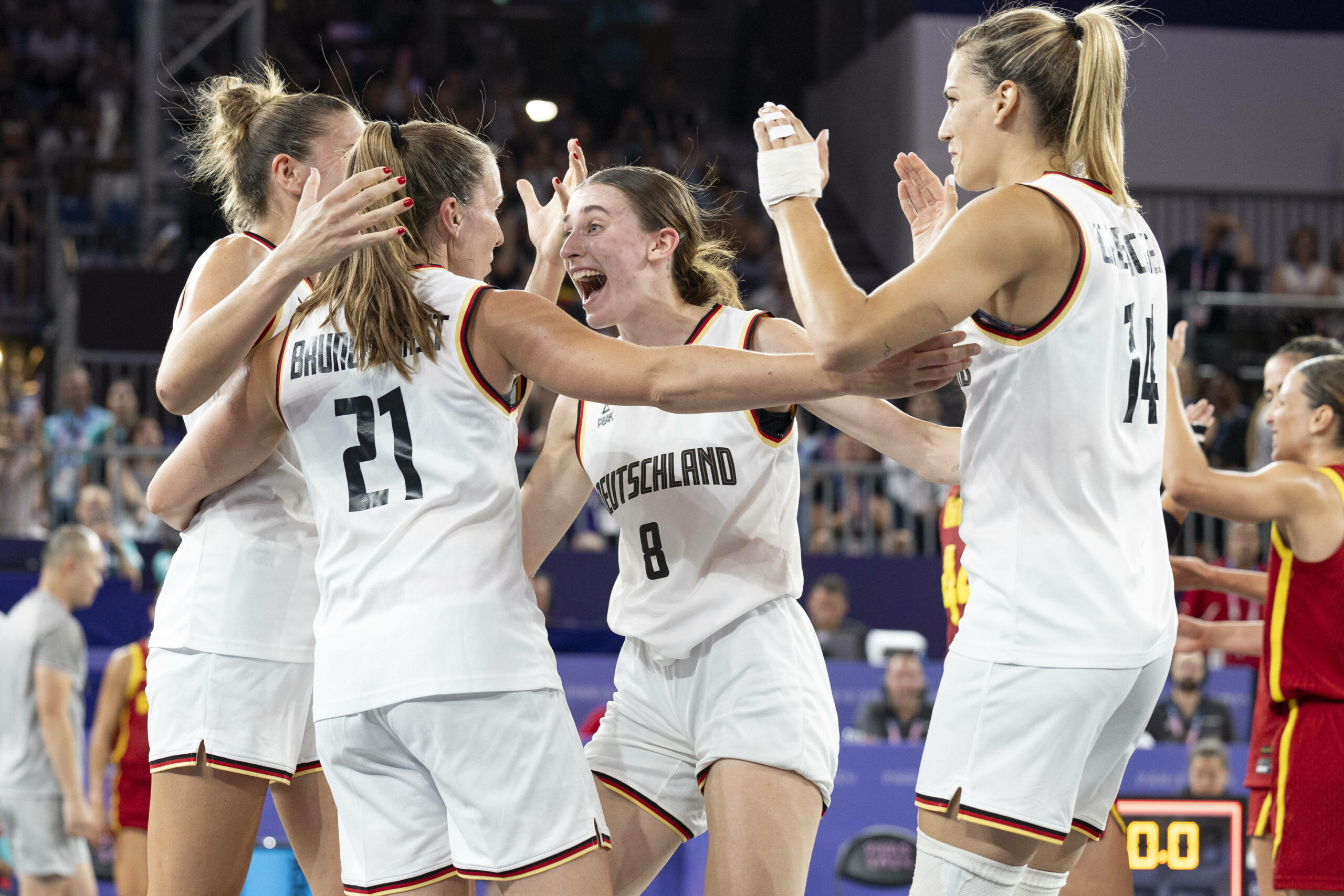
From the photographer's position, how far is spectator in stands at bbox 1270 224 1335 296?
44.4 feet

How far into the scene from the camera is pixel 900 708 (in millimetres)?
8328

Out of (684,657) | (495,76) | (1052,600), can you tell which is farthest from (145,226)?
(1052,600)

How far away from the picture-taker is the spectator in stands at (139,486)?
1033 centimetres

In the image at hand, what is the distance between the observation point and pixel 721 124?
20.2 m

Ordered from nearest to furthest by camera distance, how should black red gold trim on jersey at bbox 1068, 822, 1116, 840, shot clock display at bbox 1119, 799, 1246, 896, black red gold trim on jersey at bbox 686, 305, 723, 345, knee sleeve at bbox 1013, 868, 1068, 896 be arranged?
knee sleeve at bbox 1013, 868, 1068, 896 < black red gold trim on jersey at bbox 1068, 822, 1116, 840 < black red gold trim on jersey at bbox 686, 305, 723, 345 < shot clock display at bbox 1119, 799, 1246, 896

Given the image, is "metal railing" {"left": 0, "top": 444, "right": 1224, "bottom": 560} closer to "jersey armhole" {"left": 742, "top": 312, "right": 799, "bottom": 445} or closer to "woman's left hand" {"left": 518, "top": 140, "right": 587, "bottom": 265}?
"woman's left hand" {"left": 518, "top": 140, "right": 587, "bottom": 265}

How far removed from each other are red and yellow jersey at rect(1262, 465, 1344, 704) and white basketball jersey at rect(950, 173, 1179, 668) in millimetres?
1889

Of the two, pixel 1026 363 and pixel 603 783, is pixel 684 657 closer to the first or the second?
pixel 603 783

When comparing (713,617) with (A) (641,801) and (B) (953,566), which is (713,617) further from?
(B) (953,566)

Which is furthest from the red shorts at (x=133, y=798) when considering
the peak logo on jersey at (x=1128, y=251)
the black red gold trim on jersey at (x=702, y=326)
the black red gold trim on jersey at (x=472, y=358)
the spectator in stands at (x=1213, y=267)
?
the spectator in stands at (x=1213, y=267)

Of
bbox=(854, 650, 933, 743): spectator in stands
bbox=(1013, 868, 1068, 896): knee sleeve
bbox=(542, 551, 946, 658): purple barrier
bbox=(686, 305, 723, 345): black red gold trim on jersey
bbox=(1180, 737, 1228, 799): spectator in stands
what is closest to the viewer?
bbox=(1013, 868, 1068, 896): knee sleeve

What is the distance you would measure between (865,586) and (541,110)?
27.2 feet

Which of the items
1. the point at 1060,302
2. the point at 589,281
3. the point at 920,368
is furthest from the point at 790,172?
the point at 589,281

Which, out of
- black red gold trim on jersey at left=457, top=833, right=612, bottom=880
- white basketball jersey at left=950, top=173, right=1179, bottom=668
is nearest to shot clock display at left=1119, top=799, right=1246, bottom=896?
white basketball jersey at left=950, top=173, right=1179, bottom=668
